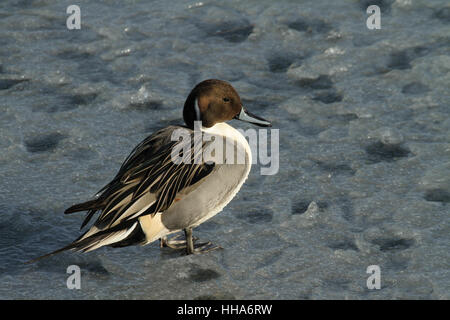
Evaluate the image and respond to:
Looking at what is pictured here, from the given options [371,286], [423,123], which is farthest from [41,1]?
[371,286]

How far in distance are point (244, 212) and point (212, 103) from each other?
75 cm

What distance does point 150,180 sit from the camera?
13.9 feet

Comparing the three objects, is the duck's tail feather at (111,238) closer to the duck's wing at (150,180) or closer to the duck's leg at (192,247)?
the duck's wing at (150,180)

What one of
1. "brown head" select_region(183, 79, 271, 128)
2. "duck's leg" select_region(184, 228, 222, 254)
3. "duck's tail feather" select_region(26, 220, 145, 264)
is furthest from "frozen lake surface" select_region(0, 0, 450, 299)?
"brown head" select_region(183, 79, 271, 128)

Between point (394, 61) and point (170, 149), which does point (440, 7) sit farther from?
point (170, 149)

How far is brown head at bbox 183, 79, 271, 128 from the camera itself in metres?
4.53

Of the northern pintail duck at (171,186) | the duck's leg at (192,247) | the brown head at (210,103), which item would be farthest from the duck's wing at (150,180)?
the duck's leg at (192,247)

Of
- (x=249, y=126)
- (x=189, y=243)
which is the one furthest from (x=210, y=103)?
(x=249, y=126)

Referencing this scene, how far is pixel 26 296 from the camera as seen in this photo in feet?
13.3

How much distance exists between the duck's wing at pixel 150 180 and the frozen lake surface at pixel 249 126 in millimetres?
401

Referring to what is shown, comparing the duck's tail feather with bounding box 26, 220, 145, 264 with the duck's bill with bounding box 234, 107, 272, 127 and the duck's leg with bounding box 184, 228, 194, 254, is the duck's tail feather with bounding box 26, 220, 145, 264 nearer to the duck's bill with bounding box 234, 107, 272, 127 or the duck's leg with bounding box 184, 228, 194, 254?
the duck's leg with bounding box 184, 228, 194, 254

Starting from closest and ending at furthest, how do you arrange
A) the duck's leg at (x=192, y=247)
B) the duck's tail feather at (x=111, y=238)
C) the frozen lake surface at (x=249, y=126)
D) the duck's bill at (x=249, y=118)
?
the duck's tail feather at (x=111, y=238), the frozen lake surface at (x=249, y=126), the duck's leg at (x=192, y=247), the duck's bill at (x=249, y=118)

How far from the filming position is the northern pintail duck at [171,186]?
13.5 ft

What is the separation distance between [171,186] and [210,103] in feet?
2.03
